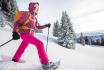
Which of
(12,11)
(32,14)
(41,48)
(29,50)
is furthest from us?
(12,11)

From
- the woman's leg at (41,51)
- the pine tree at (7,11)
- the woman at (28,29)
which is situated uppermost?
the pine tree at (7,11)

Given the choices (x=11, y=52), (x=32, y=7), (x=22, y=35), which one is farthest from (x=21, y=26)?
(x=11, y=52)

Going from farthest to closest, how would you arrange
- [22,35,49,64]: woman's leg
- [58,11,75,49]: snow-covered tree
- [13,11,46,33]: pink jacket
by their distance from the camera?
[58,11,75,49]: snow-covered tree < [13,11,46,33]: pink jacket < [22,35,49,64]: woman's leg

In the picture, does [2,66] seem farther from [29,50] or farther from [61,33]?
[61,33]

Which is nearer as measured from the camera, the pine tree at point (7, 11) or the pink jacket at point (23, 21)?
the pink jacket at point (23, 21)

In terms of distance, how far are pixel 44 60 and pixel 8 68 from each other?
1.00 metres

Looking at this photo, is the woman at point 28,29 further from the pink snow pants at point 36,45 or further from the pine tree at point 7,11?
the pine tree at point 7,11

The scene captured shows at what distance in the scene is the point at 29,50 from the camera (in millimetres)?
7953

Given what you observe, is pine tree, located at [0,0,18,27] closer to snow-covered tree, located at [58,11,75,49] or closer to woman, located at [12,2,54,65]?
snow-covered tree, located at [58,11,75,49]

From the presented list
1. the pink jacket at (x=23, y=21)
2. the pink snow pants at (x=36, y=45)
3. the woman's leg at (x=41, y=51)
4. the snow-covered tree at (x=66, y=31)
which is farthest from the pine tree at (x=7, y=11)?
the woman's leg at (x=41, y=51)

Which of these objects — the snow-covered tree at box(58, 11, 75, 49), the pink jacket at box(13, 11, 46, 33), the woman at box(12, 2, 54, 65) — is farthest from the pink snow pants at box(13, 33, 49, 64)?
the snow-covered tree at box(58, 11, 75, 49)

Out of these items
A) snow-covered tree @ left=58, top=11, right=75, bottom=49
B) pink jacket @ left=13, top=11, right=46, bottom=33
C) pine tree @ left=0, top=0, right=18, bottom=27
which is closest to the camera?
pink jacket @ left=13, top=11, right=46, bottom=33

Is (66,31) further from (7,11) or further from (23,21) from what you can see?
(23,21)

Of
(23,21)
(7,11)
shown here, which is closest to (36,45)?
(23,21)
